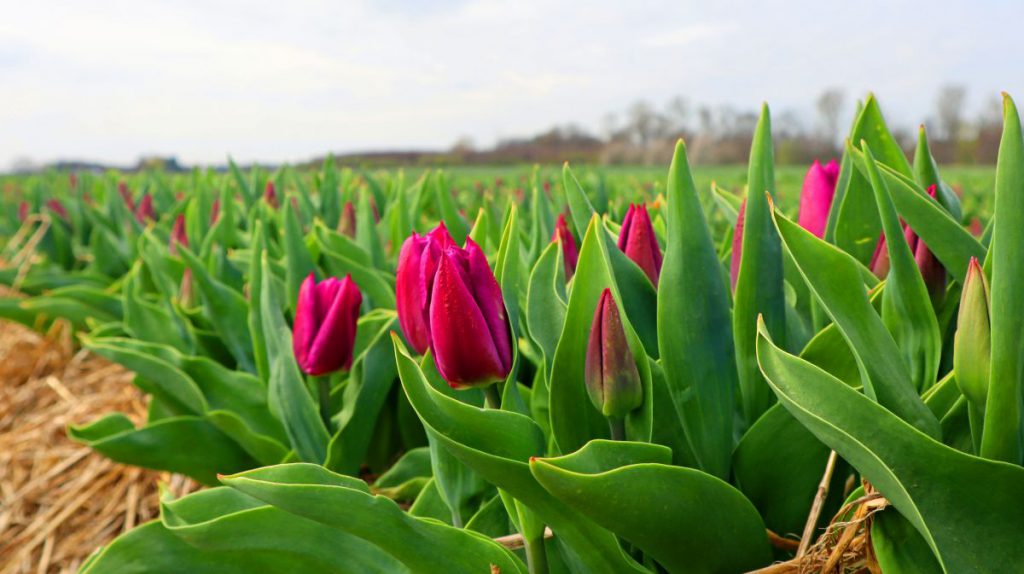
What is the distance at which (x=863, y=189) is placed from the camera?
107 centimetres

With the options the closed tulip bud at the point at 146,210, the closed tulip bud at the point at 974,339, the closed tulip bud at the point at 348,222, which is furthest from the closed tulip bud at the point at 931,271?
the closed tulip bud at the point at 146,210

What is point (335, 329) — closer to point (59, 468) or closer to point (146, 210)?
point (59, 468)

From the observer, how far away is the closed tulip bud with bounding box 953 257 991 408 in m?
0.67

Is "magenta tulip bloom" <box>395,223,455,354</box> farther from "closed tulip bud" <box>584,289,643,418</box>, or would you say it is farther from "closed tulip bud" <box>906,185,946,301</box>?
"closed tulip bud" <box>906,185,946,301</box>

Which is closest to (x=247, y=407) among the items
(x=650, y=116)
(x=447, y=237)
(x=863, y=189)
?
(x=447, y=237)

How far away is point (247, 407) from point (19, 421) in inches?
75.7

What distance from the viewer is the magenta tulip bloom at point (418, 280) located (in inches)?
32.9

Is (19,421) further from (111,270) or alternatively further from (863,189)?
(863,189)

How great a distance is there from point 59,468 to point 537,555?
203 centimetres

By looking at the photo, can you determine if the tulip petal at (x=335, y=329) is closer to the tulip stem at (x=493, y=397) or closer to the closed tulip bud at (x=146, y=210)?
the tulip stem at (x=493, y=397)

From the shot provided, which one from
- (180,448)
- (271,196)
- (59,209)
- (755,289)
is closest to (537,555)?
(755,289)

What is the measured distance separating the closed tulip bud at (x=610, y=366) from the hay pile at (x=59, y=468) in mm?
1269

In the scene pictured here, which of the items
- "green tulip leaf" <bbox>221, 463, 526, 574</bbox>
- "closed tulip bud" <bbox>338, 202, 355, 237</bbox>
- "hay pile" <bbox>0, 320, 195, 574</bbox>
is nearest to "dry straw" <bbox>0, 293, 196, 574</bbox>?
"hay pile" <bbox>0, 320, 195, 574</bbox>

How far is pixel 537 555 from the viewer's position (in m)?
0.89
